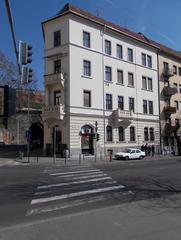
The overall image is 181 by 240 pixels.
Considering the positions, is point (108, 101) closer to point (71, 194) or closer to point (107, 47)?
point (107, 47)

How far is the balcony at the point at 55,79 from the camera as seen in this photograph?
37312mm

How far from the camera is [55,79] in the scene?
37.7m

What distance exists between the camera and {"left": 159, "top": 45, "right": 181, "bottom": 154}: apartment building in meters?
51.4

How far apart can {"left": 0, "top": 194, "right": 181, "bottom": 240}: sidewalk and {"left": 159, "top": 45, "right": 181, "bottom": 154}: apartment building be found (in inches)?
1653

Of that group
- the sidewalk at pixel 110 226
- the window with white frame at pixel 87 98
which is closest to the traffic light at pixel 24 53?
the sidewalk at pixel 110 226

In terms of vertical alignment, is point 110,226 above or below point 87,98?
below

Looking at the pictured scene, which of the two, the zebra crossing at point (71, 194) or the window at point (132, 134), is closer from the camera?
the zebra crossing at point (71, 194)

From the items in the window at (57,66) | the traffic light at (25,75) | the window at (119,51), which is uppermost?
the window at (119,51)

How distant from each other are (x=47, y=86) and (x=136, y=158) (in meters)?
13.5

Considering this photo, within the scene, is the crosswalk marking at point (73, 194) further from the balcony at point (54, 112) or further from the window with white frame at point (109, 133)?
the window with white frame at point (109, 133)

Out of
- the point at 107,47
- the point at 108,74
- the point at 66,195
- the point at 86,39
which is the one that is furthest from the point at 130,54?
the point at 66,195

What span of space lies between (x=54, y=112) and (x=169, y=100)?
2382cm

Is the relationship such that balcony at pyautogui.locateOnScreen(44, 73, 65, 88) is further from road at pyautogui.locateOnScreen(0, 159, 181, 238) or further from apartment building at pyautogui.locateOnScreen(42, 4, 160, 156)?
road at pyautogui.locateOnScreen(0, 159, 181, 238)

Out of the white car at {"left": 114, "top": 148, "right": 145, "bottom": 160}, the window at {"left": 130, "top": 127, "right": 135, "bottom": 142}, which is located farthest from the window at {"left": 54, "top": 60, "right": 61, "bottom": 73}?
the window at {"left": 130, "top": 127, "right": 135, "bottom": 142}
